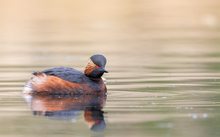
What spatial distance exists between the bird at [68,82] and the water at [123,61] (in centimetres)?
25

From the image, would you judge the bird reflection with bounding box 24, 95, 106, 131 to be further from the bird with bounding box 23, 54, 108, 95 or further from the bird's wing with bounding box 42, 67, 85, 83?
the bird's wing with bounding box 42, 67, 85, 83

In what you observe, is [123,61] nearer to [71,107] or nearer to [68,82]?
[68,82]

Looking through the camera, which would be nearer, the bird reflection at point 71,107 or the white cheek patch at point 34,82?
the bird reflection at point 71,107

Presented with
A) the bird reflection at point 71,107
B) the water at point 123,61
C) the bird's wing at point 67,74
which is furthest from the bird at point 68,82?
the water at point 123,61

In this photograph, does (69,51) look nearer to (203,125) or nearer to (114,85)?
(114,85)

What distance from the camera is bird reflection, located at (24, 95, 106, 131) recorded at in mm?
12781

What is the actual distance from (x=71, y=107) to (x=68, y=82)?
132cm

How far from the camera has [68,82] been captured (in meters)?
15.2

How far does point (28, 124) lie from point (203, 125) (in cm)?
229

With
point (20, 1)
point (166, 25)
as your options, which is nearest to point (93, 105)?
point (166, 25)

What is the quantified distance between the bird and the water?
0.25m

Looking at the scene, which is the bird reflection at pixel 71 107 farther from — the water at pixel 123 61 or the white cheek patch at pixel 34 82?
the white cheek patch at pixel 34 82

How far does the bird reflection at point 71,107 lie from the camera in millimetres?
12781

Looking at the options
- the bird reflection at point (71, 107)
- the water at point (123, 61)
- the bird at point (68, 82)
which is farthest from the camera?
the bird at point (68, 82)
